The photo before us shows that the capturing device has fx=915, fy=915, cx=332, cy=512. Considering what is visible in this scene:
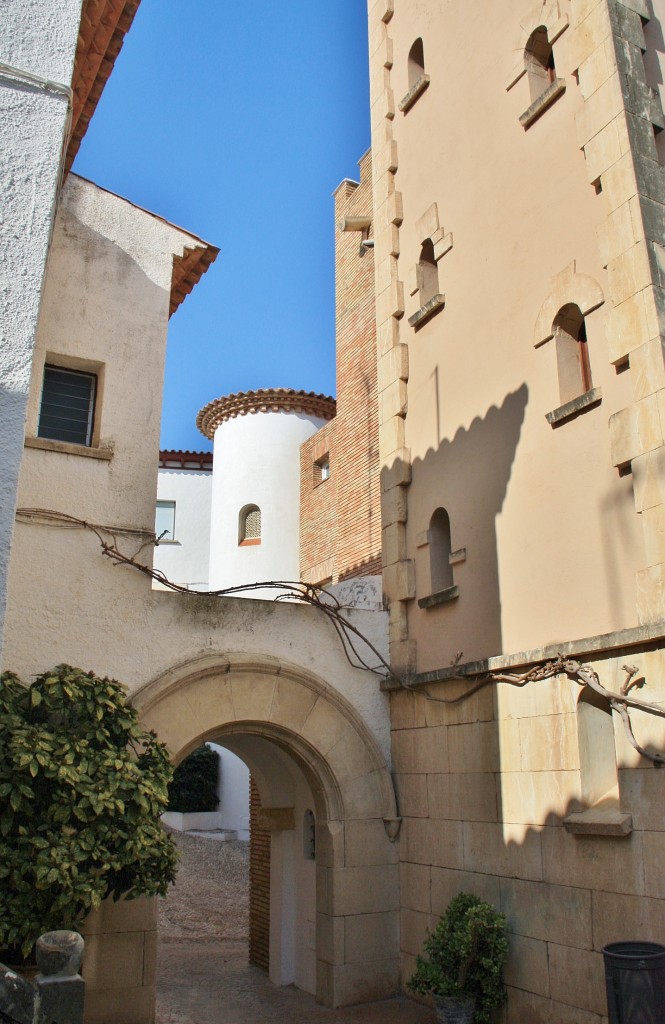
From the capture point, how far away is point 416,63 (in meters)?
11.8

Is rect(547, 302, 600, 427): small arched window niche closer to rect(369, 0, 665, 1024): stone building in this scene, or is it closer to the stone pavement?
rect(369, 0, 665, 1024): stone building

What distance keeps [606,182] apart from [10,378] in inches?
206

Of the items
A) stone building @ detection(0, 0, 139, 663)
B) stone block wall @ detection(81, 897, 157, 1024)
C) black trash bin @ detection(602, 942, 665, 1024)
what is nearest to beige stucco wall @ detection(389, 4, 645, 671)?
A: black trash bin @ detection(602, 942, 665, 1024)

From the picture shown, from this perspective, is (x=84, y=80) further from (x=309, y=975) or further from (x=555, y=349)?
(x=309, y=975)

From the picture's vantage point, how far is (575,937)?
7.23m

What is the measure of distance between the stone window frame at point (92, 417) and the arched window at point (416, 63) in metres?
5.53

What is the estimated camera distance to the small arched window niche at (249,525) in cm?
2202

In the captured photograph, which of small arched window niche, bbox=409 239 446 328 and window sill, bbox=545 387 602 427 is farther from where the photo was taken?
small arched window niche, bbox=409 239 446 328

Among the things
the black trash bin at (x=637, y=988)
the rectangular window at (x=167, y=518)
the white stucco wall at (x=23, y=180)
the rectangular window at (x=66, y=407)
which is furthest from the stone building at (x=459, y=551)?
the rectangular window at (x=167, y=518)

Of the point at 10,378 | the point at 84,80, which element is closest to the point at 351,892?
the point at 10,378

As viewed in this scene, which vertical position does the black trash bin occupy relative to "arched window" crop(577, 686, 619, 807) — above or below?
below

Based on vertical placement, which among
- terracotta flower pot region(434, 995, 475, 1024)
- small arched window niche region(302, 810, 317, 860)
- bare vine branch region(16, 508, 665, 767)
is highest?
bare vine branch region(16, 508, 665, 767)

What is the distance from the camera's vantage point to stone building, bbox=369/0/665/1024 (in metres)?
7.14

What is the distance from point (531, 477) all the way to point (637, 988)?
4.24 meters
